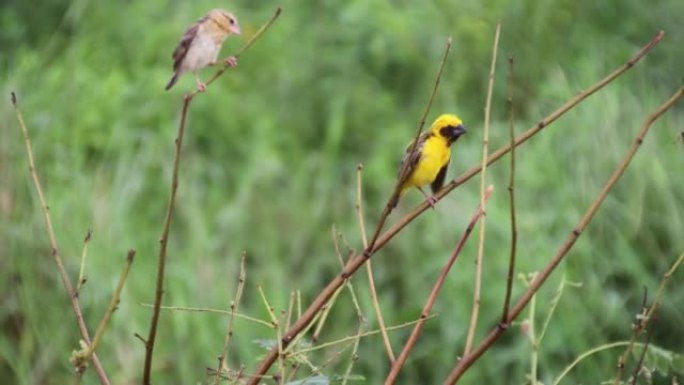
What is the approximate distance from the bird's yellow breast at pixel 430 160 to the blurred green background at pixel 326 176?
1649 millimetres

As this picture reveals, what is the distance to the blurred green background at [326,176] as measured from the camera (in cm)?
496

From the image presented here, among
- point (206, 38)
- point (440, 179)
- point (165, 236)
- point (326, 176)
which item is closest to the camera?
point (165, 236)

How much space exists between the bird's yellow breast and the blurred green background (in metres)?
1.65

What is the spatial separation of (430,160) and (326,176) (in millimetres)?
2835

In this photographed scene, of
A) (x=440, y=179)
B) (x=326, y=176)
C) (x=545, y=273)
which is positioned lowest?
(x=326, y=176)

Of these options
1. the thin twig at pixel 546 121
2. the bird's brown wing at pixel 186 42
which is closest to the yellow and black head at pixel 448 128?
the bird's brown wing at pixel 186 42

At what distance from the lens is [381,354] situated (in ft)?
16.7

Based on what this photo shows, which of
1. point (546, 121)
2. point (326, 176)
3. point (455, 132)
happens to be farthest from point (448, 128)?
point (326, 176)

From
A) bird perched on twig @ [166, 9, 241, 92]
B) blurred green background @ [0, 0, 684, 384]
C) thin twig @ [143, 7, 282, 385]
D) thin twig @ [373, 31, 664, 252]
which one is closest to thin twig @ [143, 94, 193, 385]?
thin twig @ [143, 7, 282, 385]

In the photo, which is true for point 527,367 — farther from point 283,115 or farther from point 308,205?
point 283,115

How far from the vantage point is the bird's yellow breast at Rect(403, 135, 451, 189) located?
2803 mm

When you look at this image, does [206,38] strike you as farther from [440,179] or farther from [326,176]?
[326,176]

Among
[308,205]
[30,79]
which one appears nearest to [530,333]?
[308,205]

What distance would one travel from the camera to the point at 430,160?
9.24 feet
